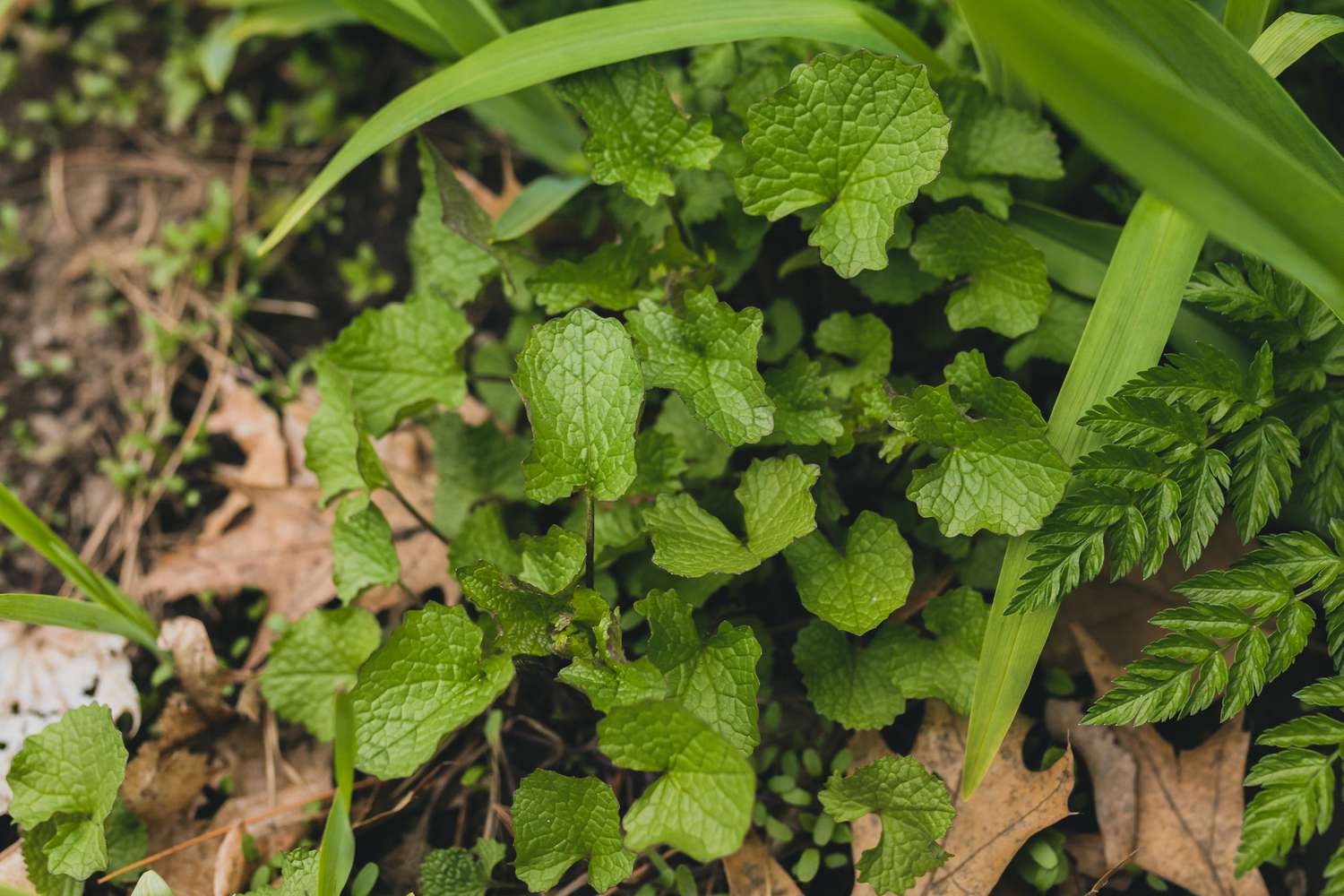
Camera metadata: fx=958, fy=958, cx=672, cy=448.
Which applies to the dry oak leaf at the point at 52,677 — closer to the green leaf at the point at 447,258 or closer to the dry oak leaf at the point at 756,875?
the green leaf at the point at 447,258

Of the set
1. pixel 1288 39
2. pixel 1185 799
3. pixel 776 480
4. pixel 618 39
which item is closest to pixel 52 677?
pixel 776 480

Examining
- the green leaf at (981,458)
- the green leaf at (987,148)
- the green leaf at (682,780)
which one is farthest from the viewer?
the green leaf at (987,148)

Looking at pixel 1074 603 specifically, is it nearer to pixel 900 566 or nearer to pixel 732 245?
pixel 900 566

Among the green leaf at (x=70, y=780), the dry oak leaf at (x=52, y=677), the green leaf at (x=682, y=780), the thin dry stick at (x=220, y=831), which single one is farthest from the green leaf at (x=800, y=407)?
the dry oak leaf at (x=52, y=677)

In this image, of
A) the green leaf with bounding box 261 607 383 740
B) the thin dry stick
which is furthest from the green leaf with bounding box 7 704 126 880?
the green leaf with bounding box 261 607 383 740

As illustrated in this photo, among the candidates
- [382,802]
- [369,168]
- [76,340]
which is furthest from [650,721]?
[76,340]

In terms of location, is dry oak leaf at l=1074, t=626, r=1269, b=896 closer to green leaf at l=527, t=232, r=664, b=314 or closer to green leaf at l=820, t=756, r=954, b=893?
green leaf at l=820, t=756, r=954, b=893

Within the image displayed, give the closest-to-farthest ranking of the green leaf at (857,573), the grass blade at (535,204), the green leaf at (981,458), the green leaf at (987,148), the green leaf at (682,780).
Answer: the green leaf at (682,780), the green leaf at (981,458), the green leaf at (857,573), the green leaf at (987,148), the grass blade at (535,204)
